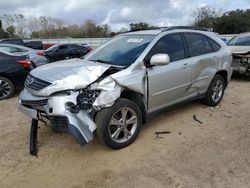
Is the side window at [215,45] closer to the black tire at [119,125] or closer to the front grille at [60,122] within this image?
the black tire at [119,125]

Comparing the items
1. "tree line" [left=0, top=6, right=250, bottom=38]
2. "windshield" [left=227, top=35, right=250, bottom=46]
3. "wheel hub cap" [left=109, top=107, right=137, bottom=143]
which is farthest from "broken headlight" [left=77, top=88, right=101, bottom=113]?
"tree line" [left=0, top=6, right=250, bottom=38]

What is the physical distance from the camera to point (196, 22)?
2079 inches

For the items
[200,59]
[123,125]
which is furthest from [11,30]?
[123,125]

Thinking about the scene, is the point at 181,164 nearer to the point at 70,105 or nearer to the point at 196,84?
the point at 70,105

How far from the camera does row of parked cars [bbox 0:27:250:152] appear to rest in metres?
3.53

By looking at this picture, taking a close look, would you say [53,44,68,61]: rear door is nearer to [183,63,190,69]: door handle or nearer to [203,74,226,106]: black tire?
[203,74,226,106]: black tire

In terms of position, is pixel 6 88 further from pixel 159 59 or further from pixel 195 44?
pixel 195 44

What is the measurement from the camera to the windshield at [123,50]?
428cm

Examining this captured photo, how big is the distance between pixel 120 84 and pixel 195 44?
7.33 ft

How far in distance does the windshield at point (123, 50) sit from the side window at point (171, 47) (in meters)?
0.17

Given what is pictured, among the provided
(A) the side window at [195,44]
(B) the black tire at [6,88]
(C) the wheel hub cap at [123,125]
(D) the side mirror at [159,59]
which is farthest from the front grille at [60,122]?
(B) the black tire at [6,88]

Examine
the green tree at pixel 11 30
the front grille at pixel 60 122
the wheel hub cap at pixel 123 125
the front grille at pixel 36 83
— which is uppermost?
the green tree at pixel 11 30

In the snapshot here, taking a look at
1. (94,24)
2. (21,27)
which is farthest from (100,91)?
(21,27)

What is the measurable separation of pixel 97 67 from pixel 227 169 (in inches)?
87.9
